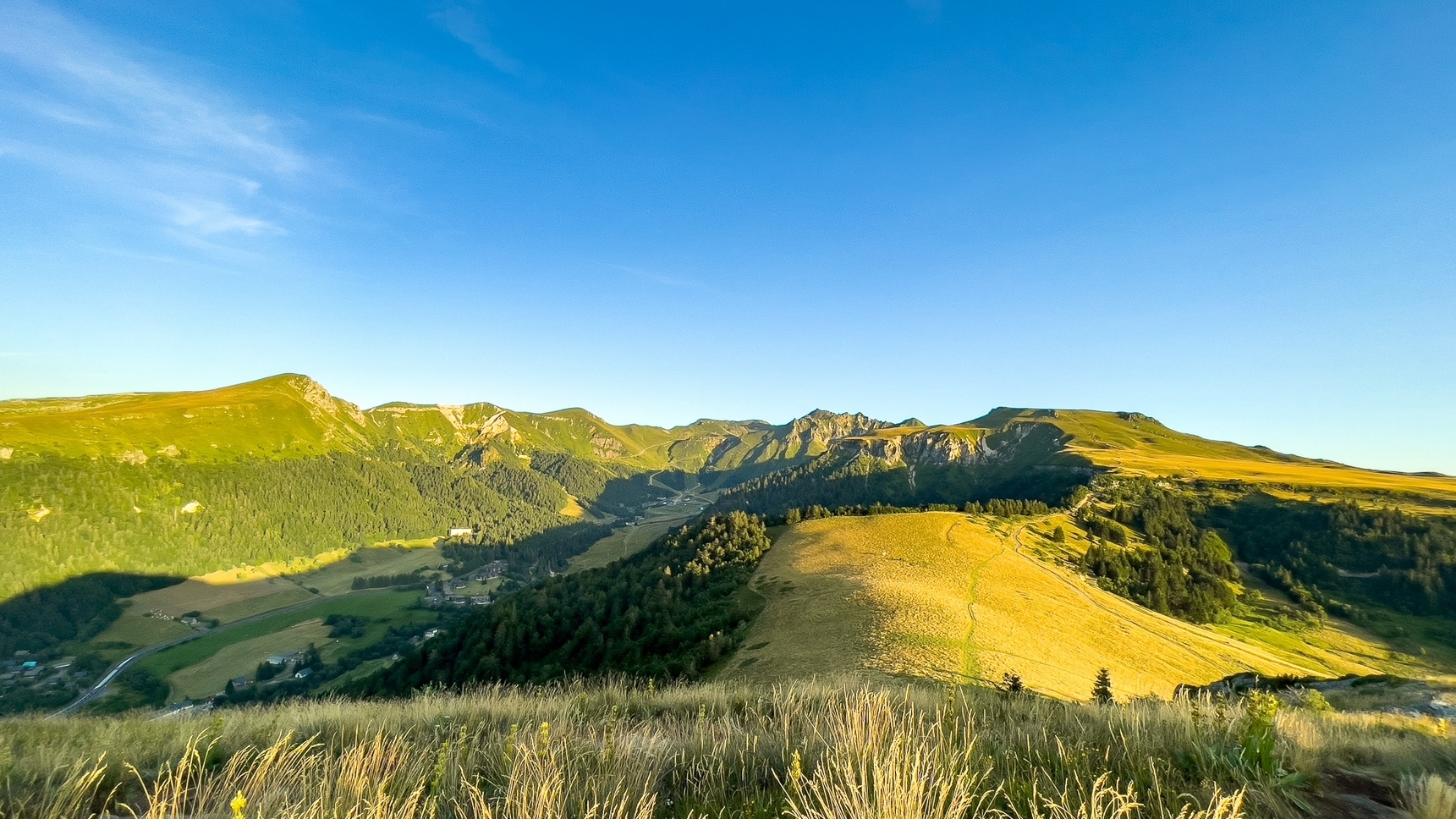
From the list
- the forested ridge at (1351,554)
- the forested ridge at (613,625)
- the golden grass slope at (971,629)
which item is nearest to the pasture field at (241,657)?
the forested ridge at (613,625)

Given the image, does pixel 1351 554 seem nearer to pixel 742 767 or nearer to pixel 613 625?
pixel 613 625

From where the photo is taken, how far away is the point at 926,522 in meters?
83.6

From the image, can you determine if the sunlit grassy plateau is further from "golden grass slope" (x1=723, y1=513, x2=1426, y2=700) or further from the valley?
the valley

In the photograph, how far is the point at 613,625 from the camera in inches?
2677

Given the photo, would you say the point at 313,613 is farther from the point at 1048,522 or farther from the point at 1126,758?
the point at 1126,758

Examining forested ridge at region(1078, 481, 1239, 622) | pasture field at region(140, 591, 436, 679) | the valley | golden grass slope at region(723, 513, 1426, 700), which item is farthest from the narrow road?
forested ridge at region(1078, 481, 1239, 622)

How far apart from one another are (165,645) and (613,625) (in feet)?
530

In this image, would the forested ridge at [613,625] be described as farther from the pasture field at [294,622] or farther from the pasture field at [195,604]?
the pasture field at [195,604]

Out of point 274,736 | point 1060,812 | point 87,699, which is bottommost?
point 87,699

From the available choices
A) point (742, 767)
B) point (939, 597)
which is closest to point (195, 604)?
point (939, 597)

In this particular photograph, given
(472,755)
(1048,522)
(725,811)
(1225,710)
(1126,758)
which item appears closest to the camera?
(725,811)

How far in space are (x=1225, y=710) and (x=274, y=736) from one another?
10.5m

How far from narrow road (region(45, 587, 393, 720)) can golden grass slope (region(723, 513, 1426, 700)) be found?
129259 mm

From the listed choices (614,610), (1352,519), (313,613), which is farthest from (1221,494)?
(313,613)
